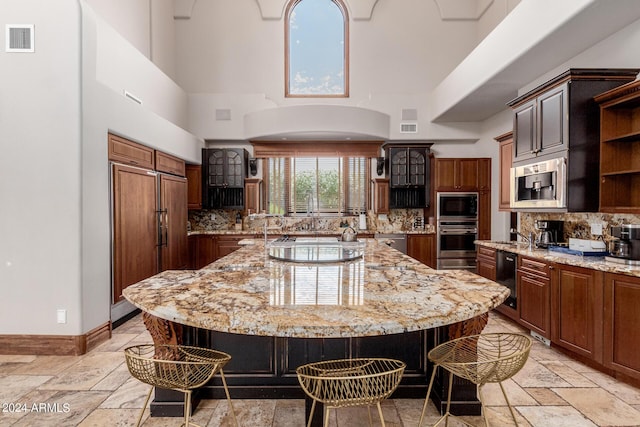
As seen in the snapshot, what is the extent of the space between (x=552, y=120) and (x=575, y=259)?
1.43 meters

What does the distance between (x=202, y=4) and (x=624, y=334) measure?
8260 millimetres

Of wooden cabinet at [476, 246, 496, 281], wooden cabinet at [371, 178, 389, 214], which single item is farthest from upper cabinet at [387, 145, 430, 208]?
wooden cabinet at [476, 246, 496, 281]

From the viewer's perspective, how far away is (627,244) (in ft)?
9.68

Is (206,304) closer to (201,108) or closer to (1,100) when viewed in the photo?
(1,100)

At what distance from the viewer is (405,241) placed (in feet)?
21.9

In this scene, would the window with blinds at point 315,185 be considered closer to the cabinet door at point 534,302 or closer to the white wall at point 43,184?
the cabinet door at point 534,302

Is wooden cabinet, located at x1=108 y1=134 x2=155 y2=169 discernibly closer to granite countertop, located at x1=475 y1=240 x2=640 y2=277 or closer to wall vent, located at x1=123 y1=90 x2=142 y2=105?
wall vent, located at x1=123 y1=90 x2=142 y2=105

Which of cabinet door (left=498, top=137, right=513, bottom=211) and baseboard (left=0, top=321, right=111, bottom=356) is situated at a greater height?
cabinet door (left=498, top=137, right=513, bottom=211)

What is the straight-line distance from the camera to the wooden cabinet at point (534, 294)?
3430mm

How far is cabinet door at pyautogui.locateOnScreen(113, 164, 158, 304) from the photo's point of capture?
3.86 metres

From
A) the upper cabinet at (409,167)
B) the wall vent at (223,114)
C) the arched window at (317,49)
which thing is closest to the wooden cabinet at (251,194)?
the wall vent at (223,114)

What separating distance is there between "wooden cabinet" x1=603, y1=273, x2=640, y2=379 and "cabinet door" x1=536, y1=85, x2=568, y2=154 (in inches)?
54.9

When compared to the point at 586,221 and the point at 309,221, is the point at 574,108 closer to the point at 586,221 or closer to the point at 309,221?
the point at 586,221

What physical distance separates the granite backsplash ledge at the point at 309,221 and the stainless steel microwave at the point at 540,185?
9.27 ft
